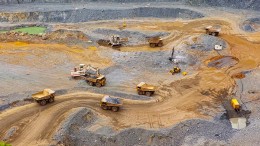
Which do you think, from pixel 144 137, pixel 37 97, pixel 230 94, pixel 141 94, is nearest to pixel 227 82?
pixel 230 94

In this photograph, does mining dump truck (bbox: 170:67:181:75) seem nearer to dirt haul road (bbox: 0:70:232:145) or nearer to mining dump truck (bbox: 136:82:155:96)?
dirt haul road (bbox: 0:70:232:145)

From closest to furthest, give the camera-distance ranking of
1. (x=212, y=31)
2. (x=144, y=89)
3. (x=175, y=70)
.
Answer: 1. (x=144, y=89)
2. (x=175, y=70)
3. (x=212, y=31)

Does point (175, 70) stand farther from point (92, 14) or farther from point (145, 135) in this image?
point (92, 14)

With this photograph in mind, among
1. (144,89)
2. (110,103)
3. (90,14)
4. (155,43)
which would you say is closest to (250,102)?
(144,89)

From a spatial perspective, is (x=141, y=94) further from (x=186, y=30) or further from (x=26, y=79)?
(x=186, y=30)

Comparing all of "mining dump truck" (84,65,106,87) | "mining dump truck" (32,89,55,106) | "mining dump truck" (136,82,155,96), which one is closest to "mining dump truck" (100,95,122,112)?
"mining dump truck" (136,82,155,96)
